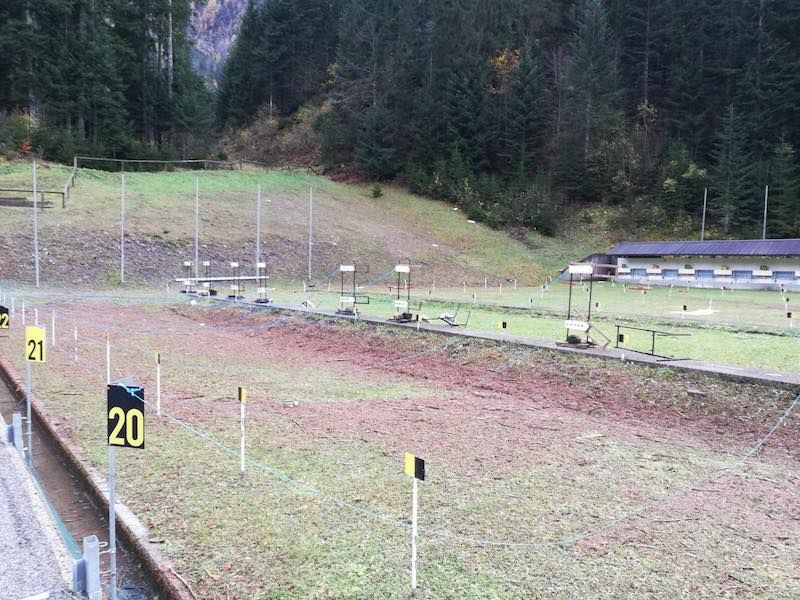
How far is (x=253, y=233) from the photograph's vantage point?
41.1 metres

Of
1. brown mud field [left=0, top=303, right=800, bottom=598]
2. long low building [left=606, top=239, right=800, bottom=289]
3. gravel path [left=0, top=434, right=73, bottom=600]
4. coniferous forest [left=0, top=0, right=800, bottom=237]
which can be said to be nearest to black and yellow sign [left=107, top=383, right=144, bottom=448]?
brown mud field [left=0, top=303, right=800, bottom=598]

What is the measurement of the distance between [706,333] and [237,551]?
14.8 m

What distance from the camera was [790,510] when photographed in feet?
19.7

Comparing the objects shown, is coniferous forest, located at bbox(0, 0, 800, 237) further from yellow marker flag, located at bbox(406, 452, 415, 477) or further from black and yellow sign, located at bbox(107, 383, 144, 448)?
yellow marker flag, located at bbox(406, 452, 415, 477)

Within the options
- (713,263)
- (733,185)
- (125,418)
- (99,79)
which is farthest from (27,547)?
(99,79)

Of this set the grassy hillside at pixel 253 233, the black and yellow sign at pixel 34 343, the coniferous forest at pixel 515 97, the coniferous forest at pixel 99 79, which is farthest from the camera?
the coniferous forest at pixel 515 97

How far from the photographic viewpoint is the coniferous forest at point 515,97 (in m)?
48.6

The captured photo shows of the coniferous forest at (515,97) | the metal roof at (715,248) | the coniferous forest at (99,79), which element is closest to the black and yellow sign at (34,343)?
the metal roof at (715,248)

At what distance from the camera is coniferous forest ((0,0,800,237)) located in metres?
48.6

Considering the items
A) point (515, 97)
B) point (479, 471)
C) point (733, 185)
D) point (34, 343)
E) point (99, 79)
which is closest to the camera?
point (479, 471)

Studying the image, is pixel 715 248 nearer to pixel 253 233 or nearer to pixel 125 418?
pixel 253 233

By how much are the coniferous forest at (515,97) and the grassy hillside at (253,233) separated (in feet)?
13.9

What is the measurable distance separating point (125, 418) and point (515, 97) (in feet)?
186

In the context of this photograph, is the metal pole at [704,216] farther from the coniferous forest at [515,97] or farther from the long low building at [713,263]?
the long low building at [713,263]
